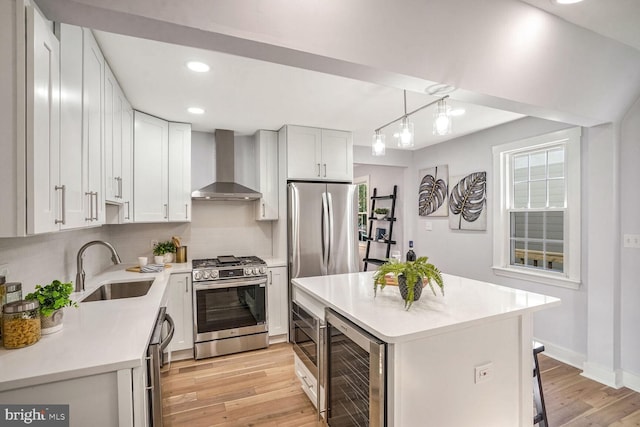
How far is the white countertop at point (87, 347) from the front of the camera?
1.08 metres

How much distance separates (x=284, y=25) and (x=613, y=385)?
11.9 ft

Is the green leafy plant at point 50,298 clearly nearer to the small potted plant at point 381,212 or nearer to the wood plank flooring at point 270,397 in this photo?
the wood plank flooring at point 270,397

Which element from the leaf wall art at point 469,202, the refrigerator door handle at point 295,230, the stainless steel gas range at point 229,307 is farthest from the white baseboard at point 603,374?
the stainless steel gas range at point 229,307

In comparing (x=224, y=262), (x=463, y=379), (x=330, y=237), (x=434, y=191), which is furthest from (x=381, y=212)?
(x=463, y=379)

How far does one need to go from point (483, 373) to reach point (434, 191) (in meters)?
3.21

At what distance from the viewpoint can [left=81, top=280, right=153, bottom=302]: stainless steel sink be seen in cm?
241

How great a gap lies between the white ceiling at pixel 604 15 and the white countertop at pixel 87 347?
104 inches

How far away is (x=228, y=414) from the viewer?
2252 mm

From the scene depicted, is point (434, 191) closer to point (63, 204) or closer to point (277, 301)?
point (277, 301)

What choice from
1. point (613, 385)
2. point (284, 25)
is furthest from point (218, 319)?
point (613, 385)

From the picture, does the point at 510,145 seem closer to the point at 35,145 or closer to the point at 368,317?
the point at 368,317

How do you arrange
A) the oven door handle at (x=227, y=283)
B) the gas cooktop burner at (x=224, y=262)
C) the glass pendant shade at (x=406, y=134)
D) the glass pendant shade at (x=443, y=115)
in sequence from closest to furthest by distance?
the glass pendant shade at (x=443, y=115), the glass pendant shade at (x=406, y=134), the oven door handle at (x=227, y=283), the gas cooktop burner at (x=224, y=262)

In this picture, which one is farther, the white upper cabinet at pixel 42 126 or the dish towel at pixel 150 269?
the dish towel at pixel 150 269

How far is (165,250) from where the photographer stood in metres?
3.44
